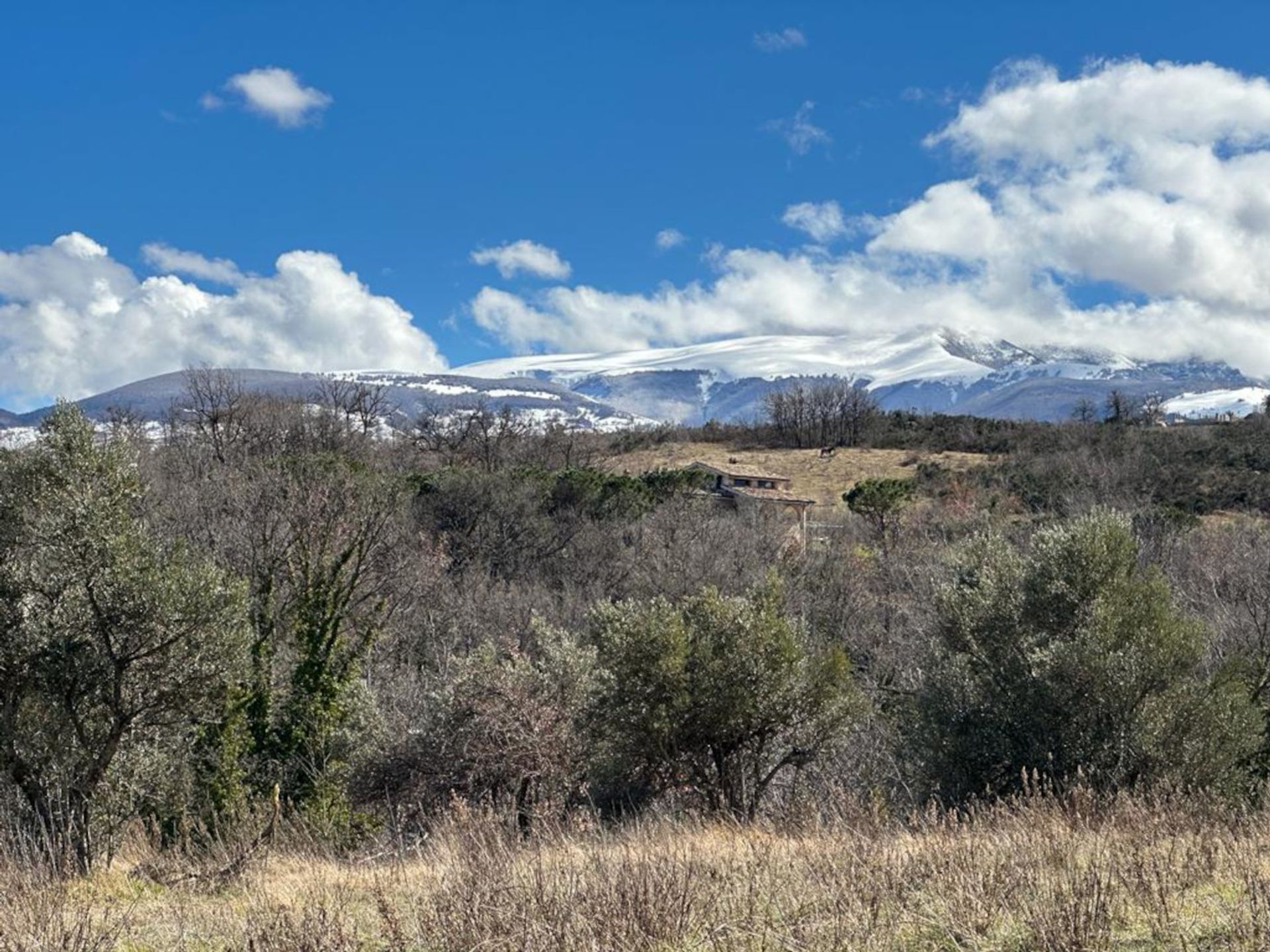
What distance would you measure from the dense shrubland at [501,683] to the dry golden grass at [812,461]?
30.9 metres

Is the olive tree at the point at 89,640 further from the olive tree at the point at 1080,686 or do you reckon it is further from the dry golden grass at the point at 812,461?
the dry golden grass at the point at 812,461

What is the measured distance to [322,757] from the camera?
1712 centimetres

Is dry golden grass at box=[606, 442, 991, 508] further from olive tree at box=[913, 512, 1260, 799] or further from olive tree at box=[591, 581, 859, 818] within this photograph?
olive tree at box=[591, 581, 859, 818]

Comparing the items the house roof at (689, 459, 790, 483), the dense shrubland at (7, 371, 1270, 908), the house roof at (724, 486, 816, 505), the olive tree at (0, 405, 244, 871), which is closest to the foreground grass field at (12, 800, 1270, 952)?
the dense shrubland at (7, 371, 1270, 908)

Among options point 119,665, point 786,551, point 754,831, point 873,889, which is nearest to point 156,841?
point 119,665

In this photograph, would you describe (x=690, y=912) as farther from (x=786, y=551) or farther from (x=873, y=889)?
(x=786, y=551)

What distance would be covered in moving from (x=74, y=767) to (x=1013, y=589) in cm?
1397

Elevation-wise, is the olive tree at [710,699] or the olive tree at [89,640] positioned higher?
the olive tree at [89,640]

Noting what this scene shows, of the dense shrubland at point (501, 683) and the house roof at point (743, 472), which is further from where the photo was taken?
the house roof at point (743, 472)

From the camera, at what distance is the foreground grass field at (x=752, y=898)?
15.0ft

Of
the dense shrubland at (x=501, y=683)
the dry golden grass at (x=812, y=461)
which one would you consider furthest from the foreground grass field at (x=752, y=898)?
the dry golden grass at (x=812, y=461)

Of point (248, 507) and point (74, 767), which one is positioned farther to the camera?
point (248, 507)

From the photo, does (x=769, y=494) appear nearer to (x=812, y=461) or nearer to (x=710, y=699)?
(x=812, y=461)

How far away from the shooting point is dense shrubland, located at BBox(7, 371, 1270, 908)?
33.4 feet
